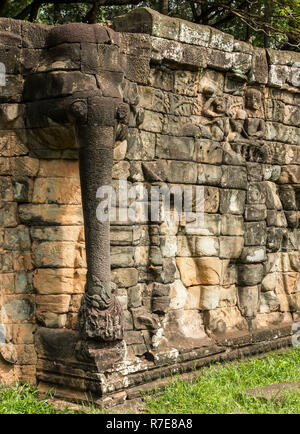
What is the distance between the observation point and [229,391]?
254 inches

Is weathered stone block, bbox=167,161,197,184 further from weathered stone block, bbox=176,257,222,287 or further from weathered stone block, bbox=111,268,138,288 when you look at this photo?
weathered stone block, bbox=111,268,138,288

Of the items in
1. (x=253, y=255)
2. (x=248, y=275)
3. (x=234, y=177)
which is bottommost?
(x=248, y=275)

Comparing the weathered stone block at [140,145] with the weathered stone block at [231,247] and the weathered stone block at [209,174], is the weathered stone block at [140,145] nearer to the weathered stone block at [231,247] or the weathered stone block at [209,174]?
the weathered stone block at [209,174]

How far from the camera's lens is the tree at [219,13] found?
36.2 ft

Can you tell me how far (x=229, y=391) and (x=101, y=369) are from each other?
1367 mm

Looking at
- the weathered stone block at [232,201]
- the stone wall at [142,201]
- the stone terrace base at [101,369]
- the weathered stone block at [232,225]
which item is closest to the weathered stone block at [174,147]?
the stone wall at [142,201]

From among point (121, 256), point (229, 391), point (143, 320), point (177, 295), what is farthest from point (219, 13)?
point (229, 391)

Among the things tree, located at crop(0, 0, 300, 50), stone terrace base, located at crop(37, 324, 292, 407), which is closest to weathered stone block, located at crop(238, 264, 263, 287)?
stone terrace base, located at crop(37, 324, 292, 407)

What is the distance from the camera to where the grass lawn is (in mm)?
5863

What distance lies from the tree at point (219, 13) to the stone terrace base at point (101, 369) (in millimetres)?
5411

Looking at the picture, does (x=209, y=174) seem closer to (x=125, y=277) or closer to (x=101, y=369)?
(x=125, y=277)

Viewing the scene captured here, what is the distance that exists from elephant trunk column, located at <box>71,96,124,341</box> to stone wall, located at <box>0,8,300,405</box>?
0.35 feet

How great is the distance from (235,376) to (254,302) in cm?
141

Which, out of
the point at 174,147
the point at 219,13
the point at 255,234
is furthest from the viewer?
the point at 219,13
